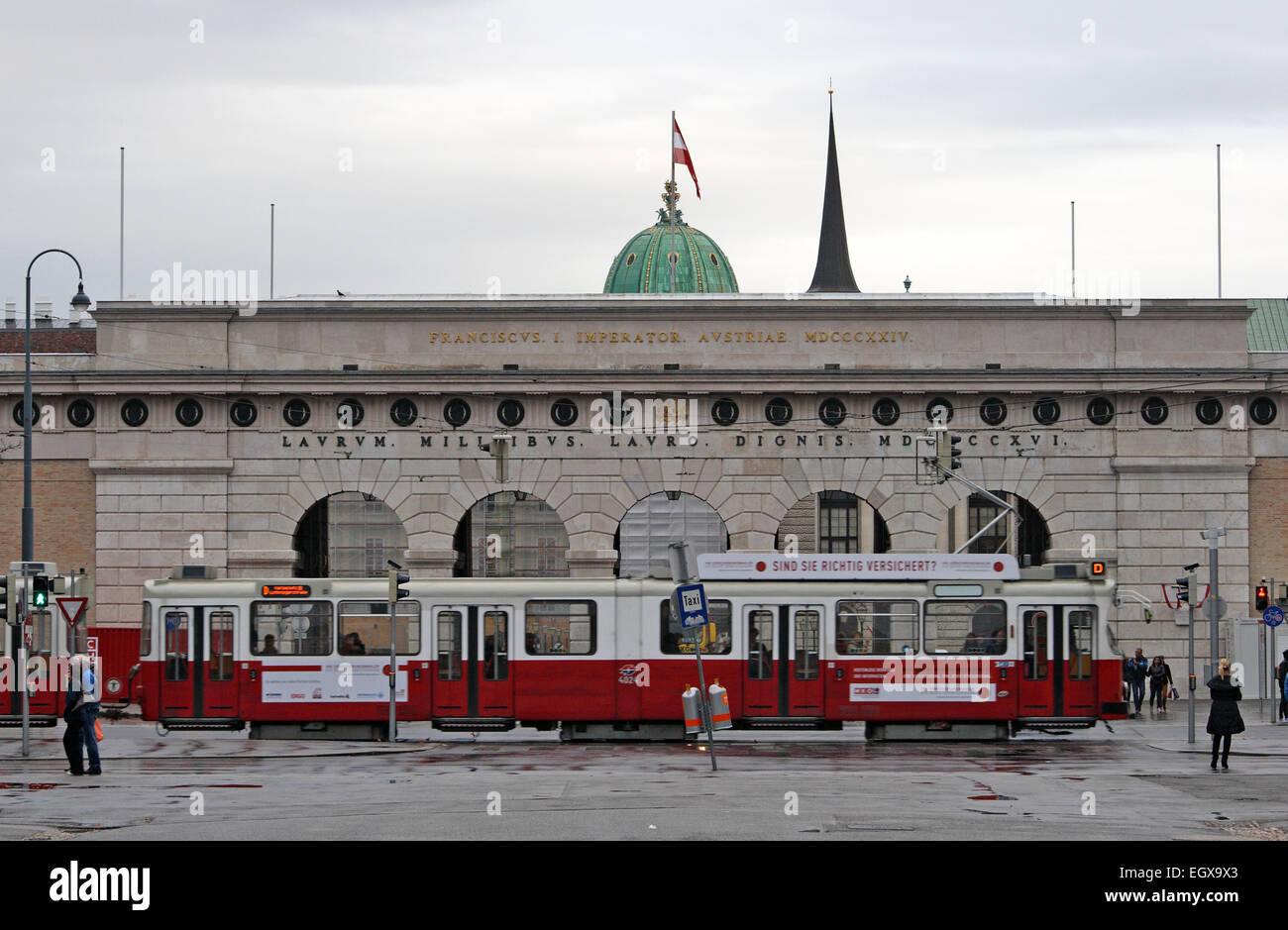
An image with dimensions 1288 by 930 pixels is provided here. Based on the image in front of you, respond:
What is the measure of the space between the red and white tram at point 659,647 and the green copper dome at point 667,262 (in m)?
107

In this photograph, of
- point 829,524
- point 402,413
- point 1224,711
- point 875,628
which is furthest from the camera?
point 829,524

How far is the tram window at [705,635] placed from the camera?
34.9 meters

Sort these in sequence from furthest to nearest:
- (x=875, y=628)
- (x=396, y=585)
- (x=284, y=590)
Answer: (x=284, y=590) → (x=875, y=628) → (x=396, y=585)

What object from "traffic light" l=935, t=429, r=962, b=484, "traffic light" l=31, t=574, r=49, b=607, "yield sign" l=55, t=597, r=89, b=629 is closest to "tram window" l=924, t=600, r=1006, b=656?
"traffic light" l=935, t=429, r=962, b=484

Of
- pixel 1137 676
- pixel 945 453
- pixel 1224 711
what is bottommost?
pixel 1137 676

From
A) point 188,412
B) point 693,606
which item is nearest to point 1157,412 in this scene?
point 188,412

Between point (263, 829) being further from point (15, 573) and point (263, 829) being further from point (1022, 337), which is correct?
point (1022, 337)

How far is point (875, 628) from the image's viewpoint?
115 ft

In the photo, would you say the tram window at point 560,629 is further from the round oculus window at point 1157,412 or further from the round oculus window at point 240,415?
the round oculus window at point 1157,412

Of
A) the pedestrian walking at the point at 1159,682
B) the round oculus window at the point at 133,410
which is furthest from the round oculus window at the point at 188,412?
the pedestrian walking at the point at 1159,682

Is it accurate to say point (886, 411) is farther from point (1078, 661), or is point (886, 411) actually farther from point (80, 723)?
point (80, 723)

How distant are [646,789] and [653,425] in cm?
2846

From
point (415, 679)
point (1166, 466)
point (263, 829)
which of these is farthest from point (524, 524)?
point (263, 829)

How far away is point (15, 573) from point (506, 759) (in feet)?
32.1
